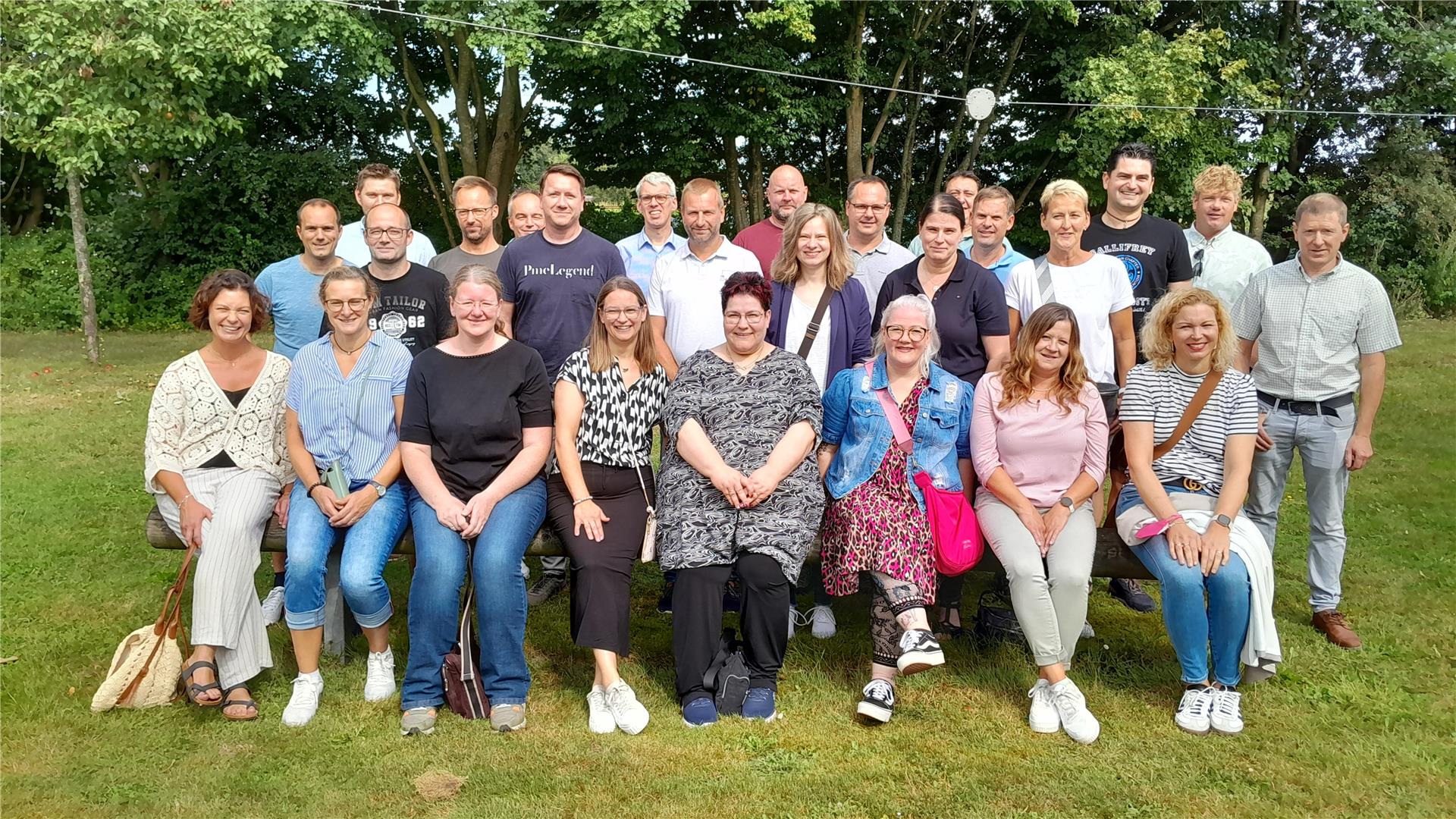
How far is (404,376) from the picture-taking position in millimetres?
4527

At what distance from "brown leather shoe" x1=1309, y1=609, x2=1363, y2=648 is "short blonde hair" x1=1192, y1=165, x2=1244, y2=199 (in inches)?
87.8

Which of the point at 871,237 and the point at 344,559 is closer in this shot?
the point at 344,559

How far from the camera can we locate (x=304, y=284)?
17.5 ft

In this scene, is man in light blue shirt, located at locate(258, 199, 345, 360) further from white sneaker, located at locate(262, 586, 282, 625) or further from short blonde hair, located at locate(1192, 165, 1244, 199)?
short blonde hair, located at locate(1192, 165, 1244, 199)

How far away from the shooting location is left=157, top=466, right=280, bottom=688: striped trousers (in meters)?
4.16

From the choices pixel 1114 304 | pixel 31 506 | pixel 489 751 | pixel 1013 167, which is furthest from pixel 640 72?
pixel 489 751

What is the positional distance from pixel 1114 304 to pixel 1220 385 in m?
0.75

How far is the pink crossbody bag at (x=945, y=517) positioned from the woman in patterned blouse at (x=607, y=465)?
1.05m

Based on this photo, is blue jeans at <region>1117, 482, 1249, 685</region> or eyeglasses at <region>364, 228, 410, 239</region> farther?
eyeglasses at <region>364, 228, 410, 239</region>

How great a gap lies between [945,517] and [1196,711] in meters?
1.22

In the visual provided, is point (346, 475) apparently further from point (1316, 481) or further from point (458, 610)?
point (1316, 481)

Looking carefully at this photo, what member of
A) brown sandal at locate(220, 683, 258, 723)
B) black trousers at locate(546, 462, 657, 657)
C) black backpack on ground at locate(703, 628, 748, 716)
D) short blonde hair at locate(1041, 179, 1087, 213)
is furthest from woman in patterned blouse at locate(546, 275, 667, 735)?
short blonde hair at locate(1041, 179, 1087, 213)

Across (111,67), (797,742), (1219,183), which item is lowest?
(797,742)

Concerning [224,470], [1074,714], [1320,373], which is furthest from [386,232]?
[1320,373]
